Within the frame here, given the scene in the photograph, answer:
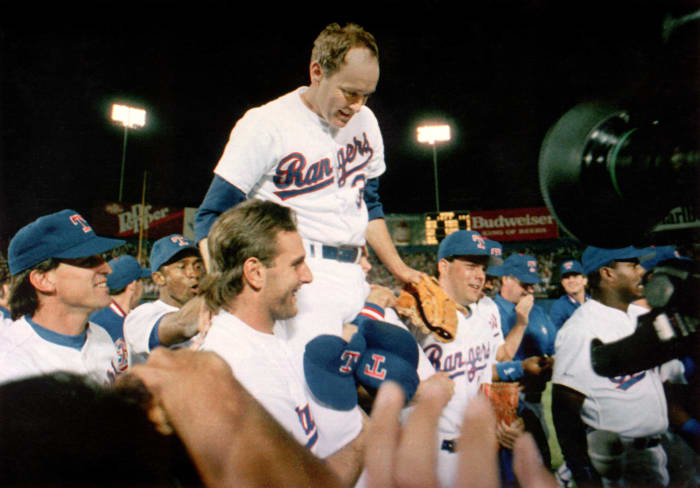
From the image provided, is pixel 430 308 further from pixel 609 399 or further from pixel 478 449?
pixel 609 399

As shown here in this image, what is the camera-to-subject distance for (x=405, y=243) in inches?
484

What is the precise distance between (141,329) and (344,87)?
3.97 feet

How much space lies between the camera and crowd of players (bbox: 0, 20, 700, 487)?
1.16 ft

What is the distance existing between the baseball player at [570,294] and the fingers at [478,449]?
349 cm

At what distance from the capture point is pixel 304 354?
1092mm

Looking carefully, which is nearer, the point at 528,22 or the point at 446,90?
the point at 528,22

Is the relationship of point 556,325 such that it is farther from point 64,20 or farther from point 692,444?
point 64,20

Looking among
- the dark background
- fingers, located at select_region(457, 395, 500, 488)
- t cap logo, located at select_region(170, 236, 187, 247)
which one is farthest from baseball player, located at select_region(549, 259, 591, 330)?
fingers, located at select_region(457, 395, 500, 488)

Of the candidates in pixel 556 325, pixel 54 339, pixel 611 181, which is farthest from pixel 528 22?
pixel 556 325

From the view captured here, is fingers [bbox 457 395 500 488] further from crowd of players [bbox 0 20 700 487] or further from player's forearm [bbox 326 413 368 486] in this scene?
player's forearm [bbox 326 413 368 486]

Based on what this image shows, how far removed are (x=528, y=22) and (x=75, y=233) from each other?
6.40 feet

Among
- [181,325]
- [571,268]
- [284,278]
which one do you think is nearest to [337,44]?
[284,278]

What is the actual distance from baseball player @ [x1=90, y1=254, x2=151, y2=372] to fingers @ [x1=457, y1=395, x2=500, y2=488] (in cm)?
216

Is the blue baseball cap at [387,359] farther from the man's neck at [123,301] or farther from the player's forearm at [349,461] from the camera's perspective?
the man's neck at [123,301]
